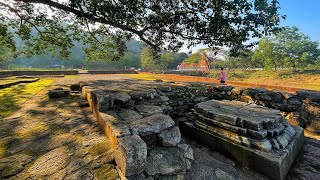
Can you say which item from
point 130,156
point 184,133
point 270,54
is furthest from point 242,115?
point 270,54

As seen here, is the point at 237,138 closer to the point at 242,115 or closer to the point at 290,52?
the point at 242,115

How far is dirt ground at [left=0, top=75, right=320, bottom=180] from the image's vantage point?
202 centimetres

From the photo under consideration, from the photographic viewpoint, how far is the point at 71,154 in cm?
235

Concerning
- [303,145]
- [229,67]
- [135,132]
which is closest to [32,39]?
[135,132]

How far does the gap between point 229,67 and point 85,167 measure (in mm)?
59969

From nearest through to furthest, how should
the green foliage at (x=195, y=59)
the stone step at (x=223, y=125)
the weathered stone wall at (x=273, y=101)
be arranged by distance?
1. the stone step at (x=223, y=125)
2. the weathered stone wall at (x=273, y=101)
3. the green foliage at (x=195, y=59)

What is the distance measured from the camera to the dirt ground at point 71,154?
2.02 metres

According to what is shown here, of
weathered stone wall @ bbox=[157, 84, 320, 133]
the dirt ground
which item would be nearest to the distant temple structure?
weathered stone wall @ bbox=[157, 84, 320, 133]

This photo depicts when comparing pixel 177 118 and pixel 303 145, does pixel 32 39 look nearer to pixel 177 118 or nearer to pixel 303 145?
pixel 177 118

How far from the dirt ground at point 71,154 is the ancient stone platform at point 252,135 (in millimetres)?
169

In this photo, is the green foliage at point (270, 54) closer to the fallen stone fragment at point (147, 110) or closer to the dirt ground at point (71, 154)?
the dirt ground at point (71, 154)

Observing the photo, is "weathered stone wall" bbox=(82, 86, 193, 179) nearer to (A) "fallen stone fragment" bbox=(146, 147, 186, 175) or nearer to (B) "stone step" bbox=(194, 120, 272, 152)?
(A) "fallen stone fragment" bbox=(146, 147, 186, 175)

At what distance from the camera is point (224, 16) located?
5020 mm

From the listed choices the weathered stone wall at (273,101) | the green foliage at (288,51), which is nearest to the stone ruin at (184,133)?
the weathered stone wall at (273,101)
